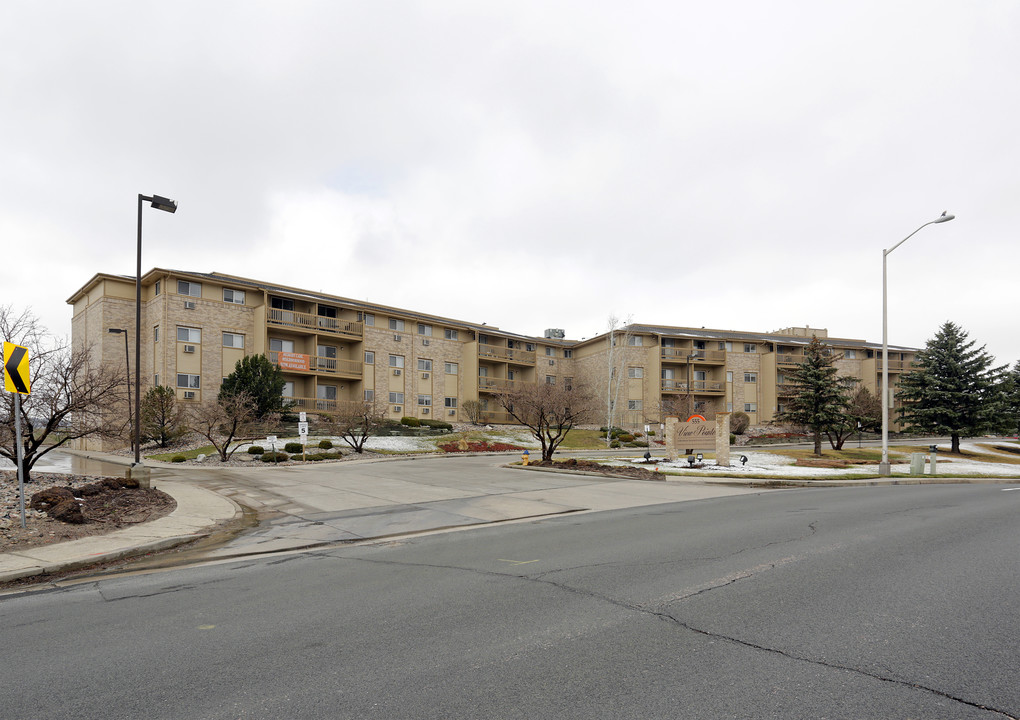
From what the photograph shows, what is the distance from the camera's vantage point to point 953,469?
28.7 meters

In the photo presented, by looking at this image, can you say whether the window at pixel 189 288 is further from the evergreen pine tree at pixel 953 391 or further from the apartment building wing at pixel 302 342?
the evergreen pine tree at pixel 953 391

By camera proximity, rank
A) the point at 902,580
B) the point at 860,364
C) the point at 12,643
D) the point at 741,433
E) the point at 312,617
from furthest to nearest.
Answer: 1. the point at 860,364
2. the point at 741,433
3. the point at 902,580
4. the point at 312,617
5. the point at 12,643

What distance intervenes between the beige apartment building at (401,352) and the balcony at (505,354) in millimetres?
143

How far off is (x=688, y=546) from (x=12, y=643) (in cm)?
778

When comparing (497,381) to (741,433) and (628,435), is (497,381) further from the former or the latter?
(741,433)

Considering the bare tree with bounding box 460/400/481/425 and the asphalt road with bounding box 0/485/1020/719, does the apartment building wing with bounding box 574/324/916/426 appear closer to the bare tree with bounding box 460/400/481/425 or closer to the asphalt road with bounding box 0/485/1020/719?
the bare tree with bounding box 460/400/481/425

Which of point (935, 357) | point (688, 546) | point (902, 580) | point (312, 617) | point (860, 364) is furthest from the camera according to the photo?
point (860, 364)

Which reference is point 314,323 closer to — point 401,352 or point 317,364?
point 317,364

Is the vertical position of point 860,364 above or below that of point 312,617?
above

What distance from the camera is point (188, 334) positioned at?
41.1 meters

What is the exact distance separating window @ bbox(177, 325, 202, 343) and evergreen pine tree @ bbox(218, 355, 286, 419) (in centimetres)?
398

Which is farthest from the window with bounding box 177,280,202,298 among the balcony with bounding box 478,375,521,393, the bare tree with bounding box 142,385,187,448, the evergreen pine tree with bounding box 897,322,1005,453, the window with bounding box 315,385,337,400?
the evergreen pine tree with bounding box 897,322,1005,453

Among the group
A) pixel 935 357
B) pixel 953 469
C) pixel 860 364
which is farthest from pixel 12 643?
pixel 860 364

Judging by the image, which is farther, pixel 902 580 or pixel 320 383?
pixel 320 383
